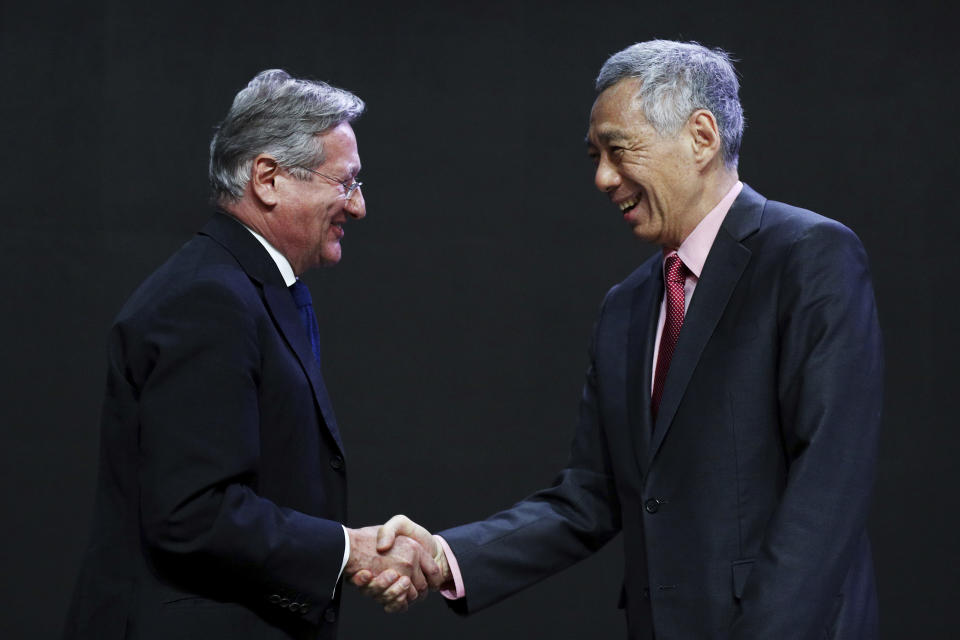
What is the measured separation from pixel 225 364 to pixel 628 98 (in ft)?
3.07

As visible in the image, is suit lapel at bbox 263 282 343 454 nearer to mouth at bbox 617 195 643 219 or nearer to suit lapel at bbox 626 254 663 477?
suit lapel at bbox 626 254 663 477

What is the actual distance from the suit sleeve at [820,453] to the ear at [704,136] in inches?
14.5

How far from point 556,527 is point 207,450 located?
36.9 inches

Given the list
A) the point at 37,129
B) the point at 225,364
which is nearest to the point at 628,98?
the point at 225,364

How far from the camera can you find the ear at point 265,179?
2.33 m

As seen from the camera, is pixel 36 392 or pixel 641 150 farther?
pixel 36 392

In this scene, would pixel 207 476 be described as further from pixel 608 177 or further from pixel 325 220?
pixel 608 177

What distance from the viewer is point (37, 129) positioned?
3641mm

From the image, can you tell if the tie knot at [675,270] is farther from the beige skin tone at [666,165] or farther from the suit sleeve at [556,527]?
the suit sleeve at [556,527]

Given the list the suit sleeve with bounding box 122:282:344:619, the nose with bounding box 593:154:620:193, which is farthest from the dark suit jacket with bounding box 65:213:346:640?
the nose with bounding box 593:154:620:193

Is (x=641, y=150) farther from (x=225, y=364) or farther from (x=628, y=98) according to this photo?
(x=225, y=364)

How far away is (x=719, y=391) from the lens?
2041mm

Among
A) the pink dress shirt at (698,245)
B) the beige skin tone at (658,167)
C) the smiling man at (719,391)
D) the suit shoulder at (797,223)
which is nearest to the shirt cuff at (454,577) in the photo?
the smiling man at (719,391)

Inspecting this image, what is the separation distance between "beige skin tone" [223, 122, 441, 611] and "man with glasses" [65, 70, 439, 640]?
0.08 meters
